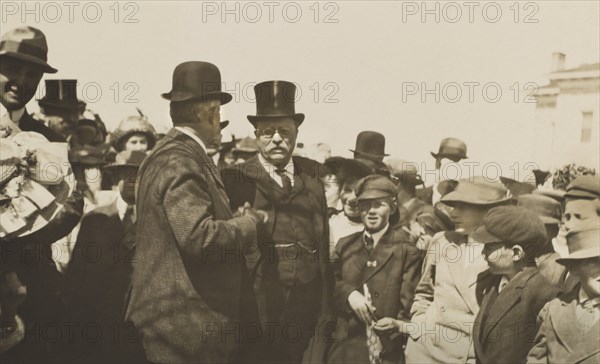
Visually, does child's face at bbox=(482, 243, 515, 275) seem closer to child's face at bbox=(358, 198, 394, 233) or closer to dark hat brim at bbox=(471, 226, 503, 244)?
dark hat brim at bbox=(471, 226, 503, 244)

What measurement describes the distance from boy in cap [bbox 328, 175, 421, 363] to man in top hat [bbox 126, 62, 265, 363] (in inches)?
26.1

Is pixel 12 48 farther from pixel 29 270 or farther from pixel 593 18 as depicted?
pixel 593 18

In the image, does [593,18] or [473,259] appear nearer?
[473,259]

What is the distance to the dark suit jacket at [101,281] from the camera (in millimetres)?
5004

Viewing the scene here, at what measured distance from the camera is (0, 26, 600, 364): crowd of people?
4.90m

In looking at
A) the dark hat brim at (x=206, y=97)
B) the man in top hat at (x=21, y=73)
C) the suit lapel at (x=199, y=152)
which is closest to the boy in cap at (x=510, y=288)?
the suit lapel at (x=199, y=152)

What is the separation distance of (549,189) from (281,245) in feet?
5.85

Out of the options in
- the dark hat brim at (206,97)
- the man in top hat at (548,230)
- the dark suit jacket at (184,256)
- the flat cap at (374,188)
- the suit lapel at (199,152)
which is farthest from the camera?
the flat cap at (374,188)

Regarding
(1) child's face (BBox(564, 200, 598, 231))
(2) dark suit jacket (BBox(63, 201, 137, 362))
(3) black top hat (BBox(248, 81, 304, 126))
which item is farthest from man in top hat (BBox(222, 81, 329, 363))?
(1) child's face (BBox(564, 200, 598, 231))

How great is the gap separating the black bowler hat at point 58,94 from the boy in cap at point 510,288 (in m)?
2.74

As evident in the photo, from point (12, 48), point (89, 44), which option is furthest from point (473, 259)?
point (12, 48)

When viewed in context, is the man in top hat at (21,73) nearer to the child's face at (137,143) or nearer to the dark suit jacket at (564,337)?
the child's face at (137,143)

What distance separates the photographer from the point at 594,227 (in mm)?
5031

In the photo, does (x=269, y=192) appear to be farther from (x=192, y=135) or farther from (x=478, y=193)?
(x=478, y=193)
